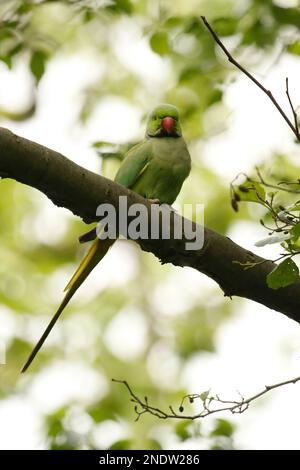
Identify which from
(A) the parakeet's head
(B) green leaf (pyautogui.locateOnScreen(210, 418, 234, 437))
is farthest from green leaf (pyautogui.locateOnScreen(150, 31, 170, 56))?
(B) green leaf (pyautogui.locateOnScreen(210, 418, 234, 437))

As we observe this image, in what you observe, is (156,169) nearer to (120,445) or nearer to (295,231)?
(120,445)

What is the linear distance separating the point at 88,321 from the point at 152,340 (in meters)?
0.87

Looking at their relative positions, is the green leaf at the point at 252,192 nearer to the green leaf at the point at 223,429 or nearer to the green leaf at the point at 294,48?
the green leaf at the point at 223,429

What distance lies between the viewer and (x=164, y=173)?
4770 mm

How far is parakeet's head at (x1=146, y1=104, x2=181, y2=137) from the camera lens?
16.4 feet

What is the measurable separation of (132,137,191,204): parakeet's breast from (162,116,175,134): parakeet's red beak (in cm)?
13

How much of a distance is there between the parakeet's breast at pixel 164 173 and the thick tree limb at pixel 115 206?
139cm

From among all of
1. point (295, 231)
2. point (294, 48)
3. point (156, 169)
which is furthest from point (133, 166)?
point (295, 231)

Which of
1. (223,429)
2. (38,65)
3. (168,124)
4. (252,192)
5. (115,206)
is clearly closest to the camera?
(252,192)

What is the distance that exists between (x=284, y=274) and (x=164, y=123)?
2.41 meters

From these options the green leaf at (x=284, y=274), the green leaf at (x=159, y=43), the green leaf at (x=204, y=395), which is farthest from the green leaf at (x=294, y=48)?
the green leaf at (x=204, y=395)

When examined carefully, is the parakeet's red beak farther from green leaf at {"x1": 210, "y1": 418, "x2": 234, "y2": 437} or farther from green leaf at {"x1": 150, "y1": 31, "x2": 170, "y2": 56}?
green leaf at {"x1": 210, "y1": 418, "x2": 234, "y2": 437}

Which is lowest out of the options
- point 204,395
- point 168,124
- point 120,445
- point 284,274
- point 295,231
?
point 120,445

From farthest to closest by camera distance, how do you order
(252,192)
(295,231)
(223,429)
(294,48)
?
(294,48), (223,429), (252,192), (295,231)
